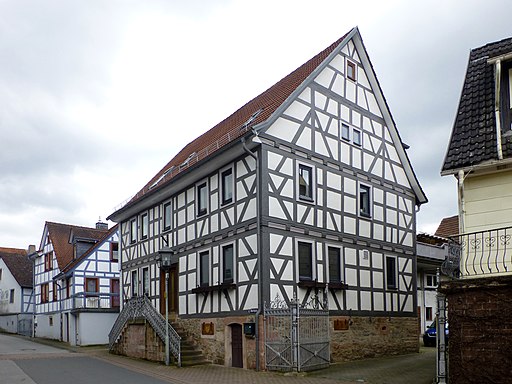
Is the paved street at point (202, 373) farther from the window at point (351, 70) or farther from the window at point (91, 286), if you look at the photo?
the window at point (91, 286)

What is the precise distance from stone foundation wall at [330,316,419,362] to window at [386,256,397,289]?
1.28 metres

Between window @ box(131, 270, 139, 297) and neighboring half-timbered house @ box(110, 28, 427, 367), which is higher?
neighboring half-timbered house @ box(110, 28, 427, 367)

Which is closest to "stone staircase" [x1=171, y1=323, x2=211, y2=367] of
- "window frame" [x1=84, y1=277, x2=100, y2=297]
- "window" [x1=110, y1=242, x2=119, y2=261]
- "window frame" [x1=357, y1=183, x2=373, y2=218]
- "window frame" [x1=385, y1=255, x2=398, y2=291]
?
"window frame" [x1=385, y1=255, x2=398, y2=291]

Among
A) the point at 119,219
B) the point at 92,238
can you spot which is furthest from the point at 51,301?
the point at 119,219

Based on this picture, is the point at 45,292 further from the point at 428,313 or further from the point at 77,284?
the point at 428,313

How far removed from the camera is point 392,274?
21.8 m

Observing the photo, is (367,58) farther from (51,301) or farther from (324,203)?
(51,301)

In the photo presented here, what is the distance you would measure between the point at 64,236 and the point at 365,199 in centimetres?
2700

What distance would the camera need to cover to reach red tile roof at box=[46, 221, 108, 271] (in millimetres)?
39000

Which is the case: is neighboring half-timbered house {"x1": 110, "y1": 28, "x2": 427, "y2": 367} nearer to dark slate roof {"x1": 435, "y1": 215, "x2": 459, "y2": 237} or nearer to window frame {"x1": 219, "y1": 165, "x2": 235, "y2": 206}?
window frame {"x1": 219, "y1": 165, "x2": 235, "y2": 206}

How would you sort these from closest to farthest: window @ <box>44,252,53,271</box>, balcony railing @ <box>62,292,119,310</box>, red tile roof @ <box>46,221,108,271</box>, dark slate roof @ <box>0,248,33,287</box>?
balcony railing @ <box>62,292,119,310</box>
red tile roof @ <box>46,221,108,271</box>
window @ <box>44,252,53,271</box>
dark slate roof @ <box>0,248,33,287</box>

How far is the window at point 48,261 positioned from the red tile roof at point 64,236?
129 cm

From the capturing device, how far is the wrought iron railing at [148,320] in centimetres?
1883

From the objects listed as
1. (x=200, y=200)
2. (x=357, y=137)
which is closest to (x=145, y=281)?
(x=200, y=200)
